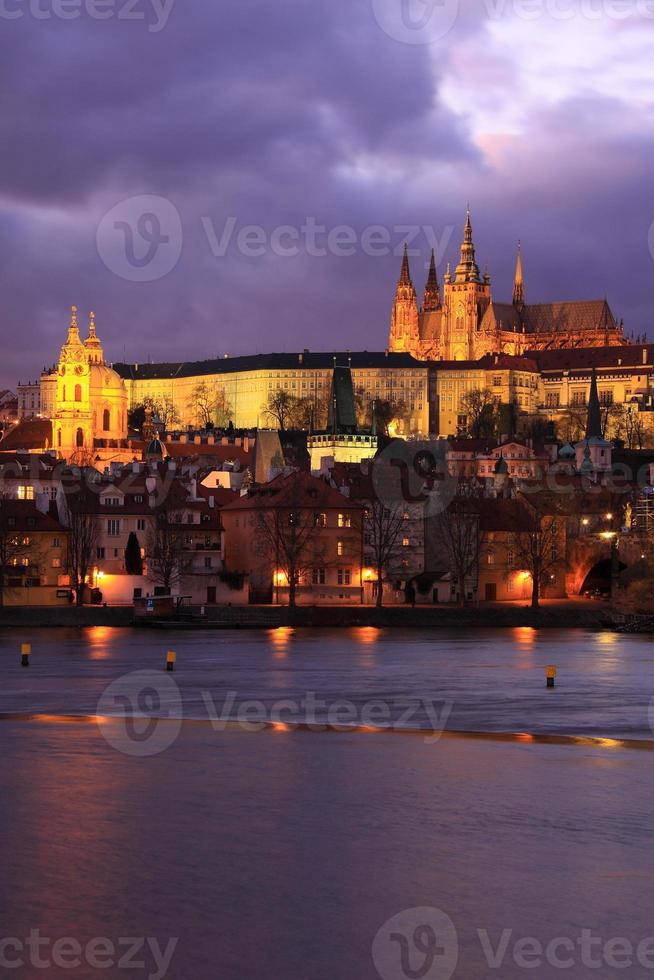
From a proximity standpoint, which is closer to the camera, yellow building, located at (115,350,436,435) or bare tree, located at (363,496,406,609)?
bare tree, located at (363,496,406,609)

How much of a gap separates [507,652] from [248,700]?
15.2 meters

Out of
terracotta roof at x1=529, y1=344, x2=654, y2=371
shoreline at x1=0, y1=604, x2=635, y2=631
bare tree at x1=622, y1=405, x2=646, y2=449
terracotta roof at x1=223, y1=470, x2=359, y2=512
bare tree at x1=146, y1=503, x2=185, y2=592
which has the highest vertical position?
terracotta roof at x1=529, y1=344, x2=654, y2=371

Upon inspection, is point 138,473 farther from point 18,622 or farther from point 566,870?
point 566,870

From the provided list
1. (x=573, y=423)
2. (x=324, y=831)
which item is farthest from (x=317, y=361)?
(x=324, y=831)

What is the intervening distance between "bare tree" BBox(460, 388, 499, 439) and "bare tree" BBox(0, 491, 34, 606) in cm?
10038

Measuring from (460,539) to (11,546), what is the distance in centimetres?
1565

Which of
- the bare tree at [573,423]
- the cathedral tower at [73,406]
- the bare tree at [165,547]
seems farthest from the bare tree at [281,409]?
the bare tree at [165,547]

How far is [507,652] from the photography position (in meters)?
47.6

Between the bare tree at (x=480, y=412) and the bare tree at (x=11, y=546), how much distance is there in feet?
329

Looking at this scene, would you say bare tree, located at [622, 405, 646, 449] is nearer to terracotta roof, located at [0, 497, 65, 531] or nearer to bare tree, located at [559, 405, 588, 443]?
bare tree, located at [559, 405, 588, 443]

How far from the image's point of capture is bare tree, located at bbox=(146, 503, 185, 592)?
6250 centimetres

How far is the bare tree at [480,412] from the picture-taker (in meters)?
168

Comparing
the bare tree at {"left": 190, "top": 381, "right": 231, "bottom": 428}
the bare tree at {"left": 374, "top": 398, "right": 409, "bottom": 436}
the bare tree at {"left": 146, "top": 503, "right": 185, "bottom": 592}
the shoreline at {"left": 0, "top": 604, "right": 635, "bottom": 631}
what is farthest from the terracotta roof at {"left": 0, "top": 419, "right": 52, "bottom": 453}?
the shoreline at {"left": 0, "top": 604, "right": 635, "bottom": 631}

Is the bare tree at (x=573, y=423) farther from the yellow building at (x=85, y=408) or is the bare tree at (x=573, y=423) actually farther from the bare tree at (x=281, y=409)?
the yellow building at (x=85, y=408)
